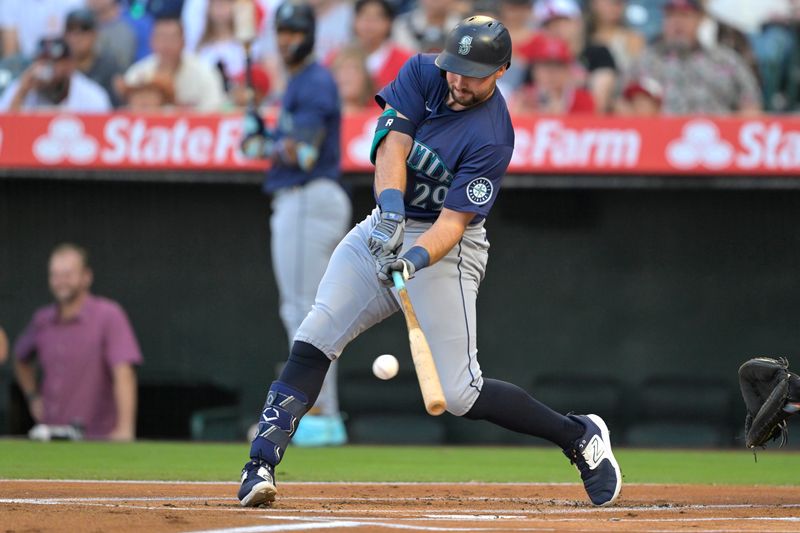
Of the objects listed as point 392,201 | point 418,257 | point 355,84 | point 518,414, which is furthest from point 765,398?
point 355,84

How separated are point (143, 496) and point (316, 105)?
2.91 meters

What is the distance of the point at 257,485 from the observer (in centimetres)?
409

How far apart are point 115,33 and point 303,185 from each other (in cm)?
289

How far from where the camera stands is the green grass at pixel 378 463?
5.74 m

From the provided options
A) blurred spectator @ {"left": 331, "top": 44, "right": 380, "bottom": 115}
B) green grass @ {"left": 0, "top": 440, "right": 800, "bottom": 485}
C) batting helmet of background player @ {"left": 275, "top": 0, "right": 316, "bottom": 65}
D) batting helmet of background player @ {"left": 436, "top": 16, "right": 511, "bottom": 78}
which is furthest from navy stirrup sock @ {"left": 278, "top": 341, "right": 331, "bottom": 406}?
blurred spectator @ {"left": 331, "top": 44, "right": 380, "bottom": 115}

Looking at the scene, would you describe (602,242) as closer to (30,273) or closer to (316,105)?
(316,105)

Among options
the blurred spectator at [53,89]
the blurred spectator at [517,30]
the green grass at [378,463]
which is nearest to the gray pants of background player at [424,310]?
the green grass at [378,463]

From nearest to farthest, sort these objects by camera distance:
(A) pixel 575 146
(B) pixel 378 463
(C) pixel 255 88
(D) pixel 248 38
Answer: (B) pixel 378 463 → (D) pixel 248 38 → (A) pixel 575 146 → (C) pixel 255 88

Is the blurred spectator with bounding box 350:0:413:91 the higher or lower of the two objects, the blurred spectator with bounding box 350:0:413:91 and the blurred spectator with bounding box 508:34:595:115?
the higher

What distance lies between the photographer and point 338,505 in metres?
4.44

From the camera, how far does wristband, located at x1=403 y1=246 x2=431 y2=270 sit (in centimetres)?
409

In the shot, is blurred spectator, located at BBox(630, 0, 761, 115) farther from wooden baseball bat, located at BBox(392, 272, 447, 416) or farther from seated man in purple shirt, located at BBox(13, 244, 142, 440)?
wooden baseball bat, located at BBox(392, 272, 447, 416)

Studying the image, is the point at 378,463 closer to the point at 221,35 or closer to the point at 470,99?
the point at 470,99

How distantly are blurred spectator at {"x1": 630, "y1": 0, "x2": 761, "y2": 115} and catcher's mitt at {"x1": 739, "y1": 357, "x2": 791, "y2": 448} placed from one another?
388cm
